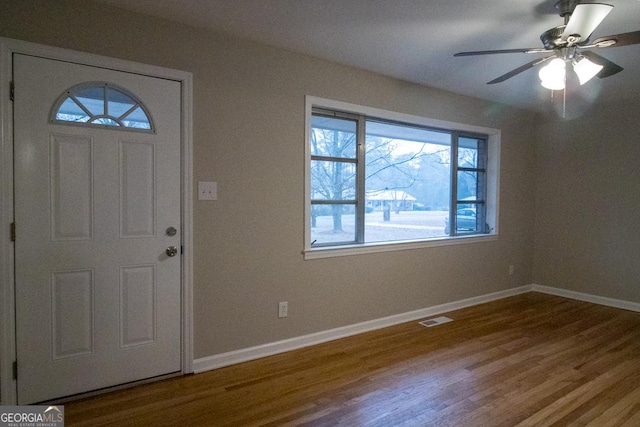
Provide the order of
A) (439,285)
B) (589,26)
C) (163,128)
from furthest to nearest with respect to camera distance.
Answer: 1. (439,285)
2. (163,128)
3. (589,26)

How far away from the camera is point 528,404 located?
2182 mm

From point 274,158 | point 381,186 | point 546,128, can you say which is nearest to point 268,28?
point 274,158

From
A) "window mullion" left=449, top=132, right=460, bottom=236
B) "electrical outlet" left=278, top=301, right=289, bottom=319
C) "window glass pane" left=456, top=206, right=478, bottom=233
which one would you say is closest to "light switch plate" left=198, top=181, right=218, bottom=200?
"electrical outlet" left=278, top=301, right=289, bottom=319

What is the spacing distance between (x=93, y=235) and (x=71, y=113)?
75 cm

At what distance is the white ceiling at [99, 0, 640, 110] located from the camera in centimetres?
219

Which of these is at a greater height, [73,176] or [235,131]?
[235,131]

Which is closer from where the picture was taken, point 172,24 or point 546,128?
point 172,24

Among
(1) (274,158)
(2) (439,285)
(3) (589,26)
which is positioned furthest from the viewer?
(2) (439,285)

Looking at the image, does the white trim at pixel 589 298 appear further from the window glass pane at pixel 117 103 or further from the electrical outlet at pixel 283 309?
the window glass pane at pixel 117 103

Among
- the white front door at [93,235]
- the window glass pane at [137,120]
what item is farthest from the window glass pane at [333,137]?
the window glass pane at [137,120]

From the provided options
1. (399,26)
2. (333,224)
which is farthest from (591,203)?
(399,26)

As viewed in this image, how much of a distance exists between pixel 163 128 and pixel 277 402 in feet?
6.31

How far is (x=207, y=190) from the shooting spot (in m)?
2.58

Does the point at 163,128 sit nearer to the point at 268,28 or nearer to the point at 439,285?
the point at 268,28
